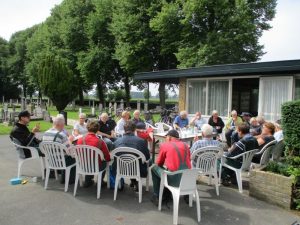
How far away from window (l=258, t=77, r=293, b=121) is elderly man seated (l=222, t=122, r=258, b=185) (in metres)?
4.42

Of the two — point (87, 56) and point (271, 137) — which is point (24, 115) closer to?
point (271, 137)

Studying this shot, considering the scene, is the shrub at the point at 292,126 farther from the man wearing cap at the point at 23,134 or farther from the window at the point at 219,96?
the window at the point at 219,96

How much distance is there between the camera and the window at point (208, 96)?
11.5 metres

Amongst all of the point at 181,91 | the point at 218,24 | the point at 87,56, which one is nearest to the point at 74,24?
the point at 87,56

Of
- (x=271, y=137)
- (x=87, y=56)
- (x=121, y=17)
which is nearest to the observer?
(x=271, y=137)

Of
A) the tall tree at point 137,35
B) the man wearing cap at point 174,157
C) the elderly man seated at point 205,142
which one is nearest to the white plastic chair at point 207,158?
the elderly man seated at point 205,142

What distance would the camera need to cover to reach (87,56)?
2955cm

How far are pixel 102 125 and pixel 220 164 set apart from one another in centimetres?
337

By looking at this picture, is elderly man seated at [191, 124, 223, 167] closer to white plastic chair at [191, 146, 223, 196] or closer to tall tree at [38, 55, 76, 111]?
white plastic chair at [191, 146, 223, 196]

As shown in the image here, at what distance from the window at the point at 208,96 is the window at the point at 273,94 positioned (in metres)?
1.57

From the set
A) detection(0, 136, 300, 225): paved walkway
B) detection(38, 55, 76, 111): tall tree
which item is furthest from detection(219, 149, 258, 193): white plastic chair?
detection(38, 55, 76, 111): tall tree

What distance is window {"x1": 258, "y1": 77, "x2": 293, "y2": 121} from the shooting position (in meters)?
9.45

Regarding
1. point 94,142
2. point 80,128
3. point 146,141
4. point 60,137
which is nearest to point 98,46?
point 80,128

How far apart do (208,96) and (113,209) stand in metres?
8.16
